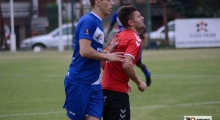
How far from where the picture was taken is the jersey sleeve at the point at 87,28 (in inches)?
231

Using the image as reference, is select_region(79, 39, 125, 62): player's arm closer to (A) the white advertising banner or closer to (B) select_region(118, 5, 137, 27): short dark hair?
(B) select_region(118, 5, 137, 27): short dark hair

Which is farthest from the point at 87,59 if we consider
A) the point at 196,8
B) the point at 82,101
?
the point at 196,8

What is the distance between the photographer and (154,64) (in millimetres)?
19625

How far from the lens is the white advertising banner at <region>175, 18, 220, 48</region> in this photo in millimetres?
27203

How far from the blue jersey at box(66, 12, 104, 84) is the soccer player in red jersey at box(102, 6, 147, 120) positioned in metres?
0.39

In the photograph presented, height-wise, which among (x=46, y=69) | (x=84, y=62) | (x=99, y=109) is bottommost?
(x=46, y=69)

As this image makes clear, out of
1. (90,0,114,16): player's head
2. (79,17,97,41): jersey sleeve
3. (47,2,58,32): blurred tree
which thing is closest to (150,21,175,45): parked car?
→ (47,2,58,32): blurred tree

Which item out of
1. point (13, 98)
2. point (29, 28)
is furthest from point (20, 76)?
point (29, 28)

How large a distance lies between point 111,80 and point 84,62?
24.7 inches

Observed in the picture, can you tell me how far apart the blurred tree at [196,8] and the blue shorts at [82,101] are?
25168mm

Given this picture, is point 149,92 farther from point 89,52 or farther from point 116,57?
point 89,52

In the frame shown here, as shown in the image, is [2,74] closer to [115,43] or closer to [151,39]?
[115,43]

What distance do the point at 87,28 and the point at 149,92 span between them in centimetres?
680

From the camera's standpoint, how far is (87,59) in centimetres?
603
